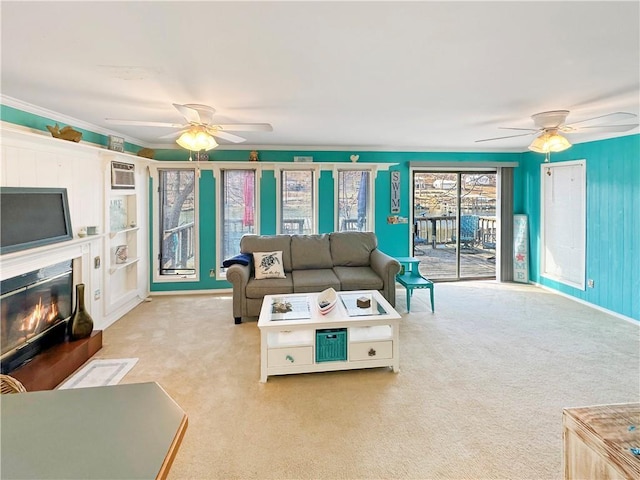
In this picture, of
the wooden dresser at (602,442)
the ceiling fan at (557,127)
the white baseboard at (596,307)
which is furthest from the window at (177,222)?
the white baseboard at (596,307)

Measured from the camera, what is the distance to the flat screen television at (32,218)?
101 inches

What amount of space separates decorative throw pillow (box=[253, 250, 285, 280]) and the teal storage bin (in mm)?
1687

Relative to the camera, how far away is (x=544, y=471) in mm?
1893

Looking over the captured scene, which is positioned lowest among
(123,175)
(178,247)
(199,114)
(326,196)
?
(178,247)

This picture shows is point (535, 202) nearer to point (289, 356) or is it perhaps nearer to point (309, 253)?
point (309, 253)

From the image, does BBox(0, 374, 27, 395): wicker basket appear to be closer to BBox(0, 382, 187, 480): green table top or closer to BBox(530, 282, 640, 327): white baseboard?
BBox(0, 382, 187, 480): green table top

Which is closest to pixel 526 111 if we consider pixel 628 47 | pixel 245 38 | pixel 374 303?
pixel 628 47

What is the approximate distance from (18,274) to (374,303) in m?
2.99

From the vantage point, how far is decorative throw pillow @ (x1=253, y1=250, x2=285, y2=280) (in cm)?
448

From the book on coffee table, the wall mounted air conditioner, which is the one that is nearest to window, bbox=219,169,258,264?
the wall mounted air conditioner

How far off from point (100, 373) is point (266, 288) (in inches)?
72.5

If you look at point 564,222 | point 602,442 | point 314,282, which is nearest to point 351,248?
point 314,282

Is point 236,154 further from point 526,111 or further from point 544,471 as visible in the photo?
point 544,471

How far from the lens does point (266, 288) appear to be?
4.24 m
